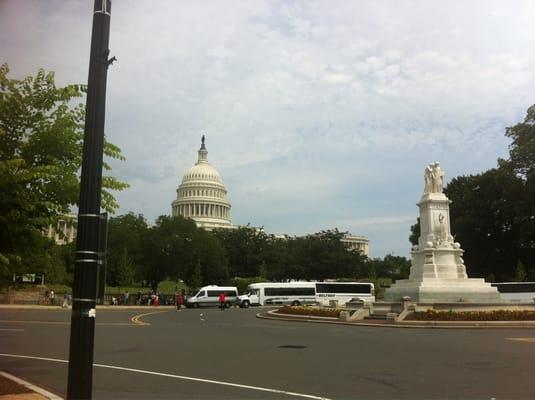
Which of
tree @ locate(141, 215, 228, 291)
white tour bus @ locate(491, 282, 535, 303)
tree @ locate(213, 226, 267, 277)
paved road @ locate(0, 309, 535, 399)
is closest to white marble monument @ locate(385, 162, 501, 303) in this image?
paved road @ locate(0, 309, 535, 399)

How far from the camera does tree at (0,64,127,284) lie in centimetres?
849

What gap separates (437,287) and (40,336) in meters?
21.1

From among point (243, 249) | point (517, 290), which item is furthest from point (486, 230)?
point (243, 249)

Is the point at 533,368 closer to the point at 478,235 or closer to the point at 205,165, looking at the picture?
the point at 478,235

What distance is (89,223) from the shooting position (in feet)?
18.8

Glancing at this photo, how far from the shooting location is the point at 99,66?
596 centimetres

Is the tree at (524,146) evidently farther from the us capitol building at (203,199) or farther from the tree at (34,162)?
the us capitol building at (203,199)

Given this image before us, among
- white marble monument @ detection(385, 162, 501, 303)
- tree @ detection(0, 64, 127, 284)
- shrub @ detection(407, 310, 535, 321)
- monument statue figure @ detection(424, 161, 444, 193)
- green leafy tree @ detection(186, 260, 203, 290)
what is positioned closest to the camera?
tree @ detection(0, 64, 127, 284)

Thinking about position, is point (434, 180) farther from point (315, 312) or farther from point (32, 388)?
point (32, 388)

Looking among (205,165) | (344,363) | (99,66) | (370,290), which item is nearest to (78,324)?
(99,66)

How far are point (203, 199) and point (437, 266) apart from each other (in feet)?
373

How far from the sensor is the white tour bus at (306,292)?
62.0 metres

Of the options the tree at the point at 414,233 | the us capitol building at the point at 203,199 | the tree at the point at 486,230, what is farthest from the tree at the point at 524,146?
the us capitol building at the point at 203,199

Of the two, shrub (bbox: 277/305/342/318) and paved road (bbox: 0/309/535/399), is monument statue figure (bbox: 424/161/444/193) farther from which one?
paved road (bbox: 0/309/535/399)
